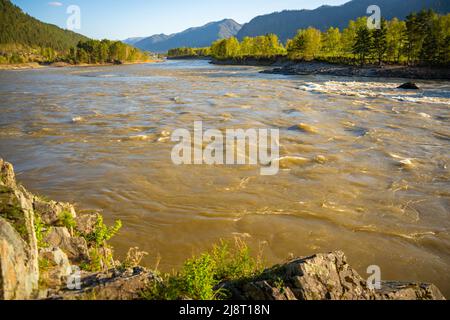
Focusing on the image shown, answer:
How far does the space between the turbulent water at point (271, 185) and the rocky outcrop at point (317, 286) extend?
248 centimetres

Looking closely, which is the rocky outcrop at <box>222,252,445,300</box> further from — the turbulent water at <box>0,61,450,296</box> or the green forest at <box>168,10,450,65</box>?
the green forest at <box>168,10,450,65</box>

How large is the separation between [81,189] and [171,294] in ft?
27.0

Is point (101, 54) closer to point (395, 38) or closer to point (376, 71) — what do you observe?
point (395, 38)

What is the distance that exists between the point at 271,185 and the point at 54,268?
27.2 feet

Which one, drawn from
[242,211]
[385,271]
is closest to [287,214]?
[242,211]

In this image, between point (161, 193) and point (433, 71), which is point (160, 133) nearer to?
point (161, 193)

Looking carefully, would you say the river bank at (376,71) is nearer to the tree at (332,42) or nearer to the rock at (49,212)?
the tree at (332,42)

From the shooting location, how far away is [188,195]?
11188 millimetres

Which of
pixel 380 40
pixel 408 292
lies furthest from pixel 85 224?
pixel 380 40

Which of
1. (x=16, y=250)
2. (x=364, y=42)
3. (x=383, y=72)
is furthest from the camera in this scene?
(x=364, y=42)

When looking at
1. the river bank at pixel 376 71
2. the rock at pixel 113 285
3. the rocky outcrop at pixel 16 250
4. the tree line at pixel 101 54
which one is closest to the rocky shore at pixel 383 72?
the river bank at pixel 376 71

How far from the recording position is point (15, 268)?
399 cm

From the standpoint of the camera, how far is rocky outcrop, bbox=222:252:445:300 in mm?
4547

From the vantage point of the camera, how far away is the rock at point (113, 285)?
13.9 feet
